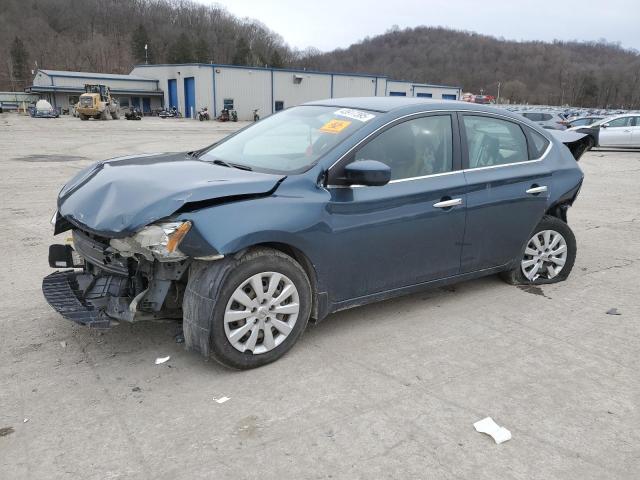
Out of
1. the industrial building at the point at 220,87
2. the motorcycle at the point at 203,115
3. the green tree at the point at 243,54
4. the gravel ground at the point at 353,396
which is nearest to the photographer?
the gravel ground at the point at 353,396

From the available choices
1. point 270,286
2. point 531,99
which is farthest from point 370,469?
point 531,99

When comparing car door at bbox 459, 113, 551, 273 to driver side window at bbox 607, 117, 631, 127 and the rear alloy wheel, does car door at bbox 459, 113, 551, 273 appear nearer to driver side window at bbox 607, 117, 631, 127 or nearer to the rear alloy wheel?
the rear alloy wheel

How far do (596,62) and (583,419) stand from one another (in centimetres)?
15247

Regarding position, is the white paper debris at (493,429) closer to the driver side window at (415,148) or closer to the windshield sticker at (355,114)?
the driver side window at (415,148)

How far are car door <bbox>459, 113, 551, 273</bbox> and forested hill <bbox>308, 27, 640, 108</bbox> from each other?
12901 cm

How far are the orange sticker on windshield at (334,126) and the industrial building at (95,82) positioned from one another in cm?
6787

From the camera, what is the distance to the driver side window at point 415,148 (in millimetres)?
3848

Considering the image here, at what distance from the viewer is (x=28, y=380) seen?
3.22 metres

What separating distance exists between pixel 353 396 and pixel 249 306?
0.82 metres

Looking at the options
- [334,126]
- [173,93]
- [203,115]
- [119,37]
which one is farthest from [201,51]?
[334,126]

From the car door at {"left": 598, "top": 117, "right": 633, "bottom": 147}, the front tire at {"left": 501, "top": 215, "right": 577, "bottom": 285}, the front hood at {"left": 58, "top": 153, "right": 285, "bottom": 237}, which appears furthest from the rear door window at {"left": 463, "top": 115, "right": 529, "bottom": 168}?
the car door at {"left": 598, "top": 117, "right": 633, "bottom": 147}

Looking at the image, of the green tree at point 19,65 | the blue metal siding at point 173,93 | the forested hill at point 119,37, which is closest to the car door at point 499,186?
the blue metal siding at point 173,93

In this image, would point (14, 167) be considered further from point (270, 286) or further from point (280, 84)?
point (280, 84)

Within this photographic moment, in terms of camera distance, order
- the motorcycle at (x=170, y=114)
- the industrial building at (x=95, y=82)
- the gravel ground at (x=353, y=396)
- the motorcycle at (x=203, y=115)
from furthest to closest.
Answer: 1. the industrial building at (x=95, y=82)
2. the motorcycle at (x=170, y=114)
3. the motorcycle at (x=203, y=115)
4. the gravel ground at (x=353, y=396)
